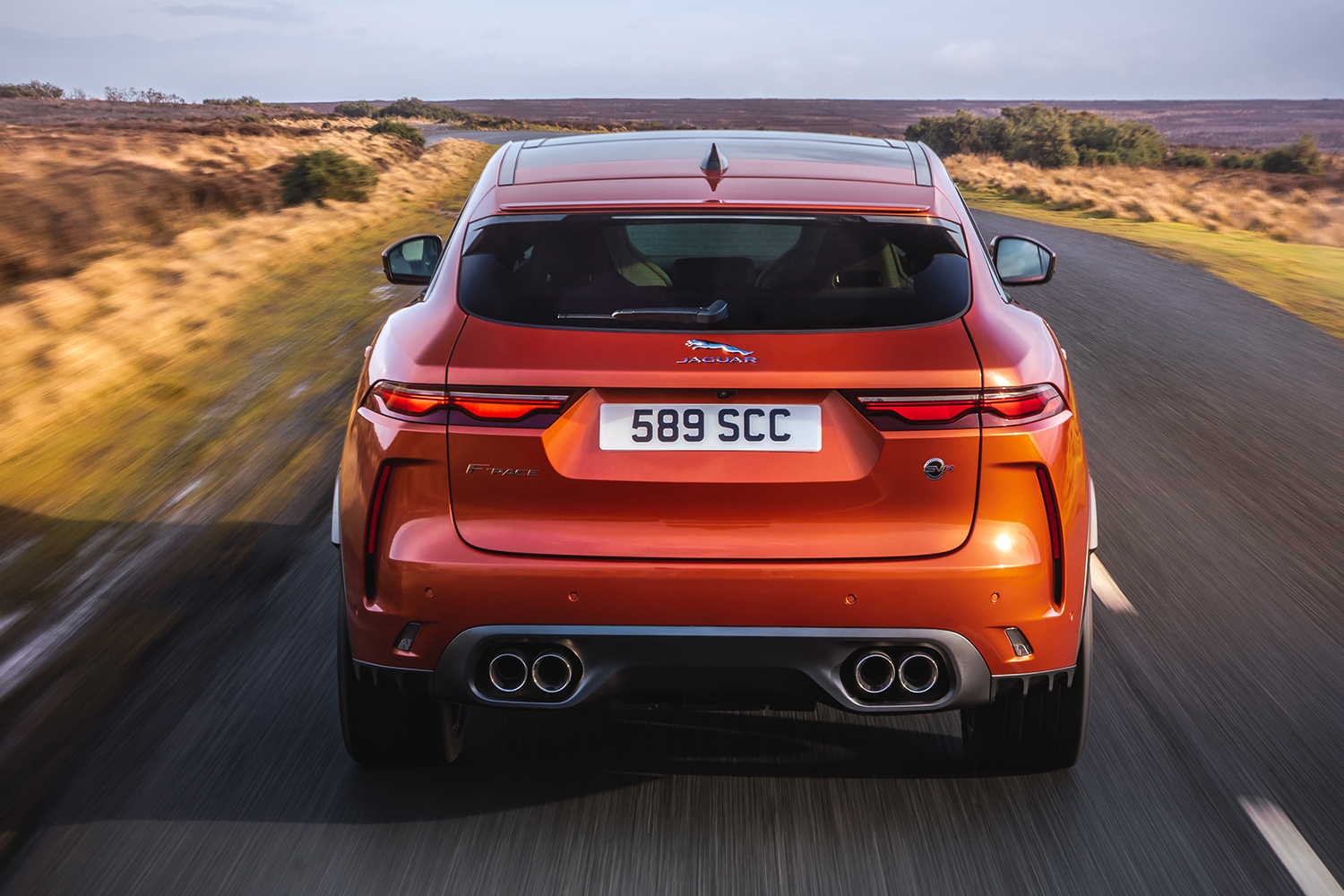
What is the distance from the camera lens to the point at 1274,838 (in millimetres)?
2830

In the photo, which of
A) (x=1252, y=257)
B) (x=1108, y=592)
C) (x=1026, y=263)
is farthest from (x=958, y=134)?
(x=1026, y=263)

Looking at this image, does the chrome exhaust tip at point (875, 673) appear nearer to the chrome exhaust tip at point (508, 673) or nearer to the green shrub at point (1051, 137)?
the chrome exhaust tip at point (508, 673)

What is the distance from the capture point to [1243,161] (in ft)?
167

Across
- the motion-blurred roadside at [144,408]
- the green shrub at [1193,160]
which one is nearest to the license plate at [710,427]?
the motion-blurred roadside at [144,408]

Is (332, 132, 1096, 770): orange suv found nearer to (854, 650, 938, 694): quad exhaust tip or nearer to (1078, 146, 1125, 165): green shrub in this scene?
(854, 650, 938, 694): quad exhaust tip

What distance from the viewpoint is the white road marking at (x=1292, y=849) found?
2.64 metres

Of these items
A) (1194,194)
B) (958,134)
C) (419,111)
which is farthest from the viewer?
(419,111)

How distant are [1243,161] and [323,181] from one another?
44.7 metres

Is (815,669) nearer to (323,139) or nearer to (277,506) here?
(277,506)

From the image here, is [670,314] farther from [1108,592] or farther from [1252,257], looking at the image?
[1252,257]

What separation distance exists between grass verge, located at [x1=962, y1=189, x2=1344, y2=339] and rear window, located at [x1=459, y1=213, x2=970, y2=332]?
9.92 meters

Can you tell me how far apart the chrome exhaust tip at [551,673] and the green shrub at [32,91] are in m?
92.8

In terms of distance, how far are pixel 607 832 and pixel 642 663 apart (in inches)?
21.7

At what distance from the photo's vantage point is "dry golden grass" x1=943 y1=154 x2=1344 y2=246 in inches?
998
